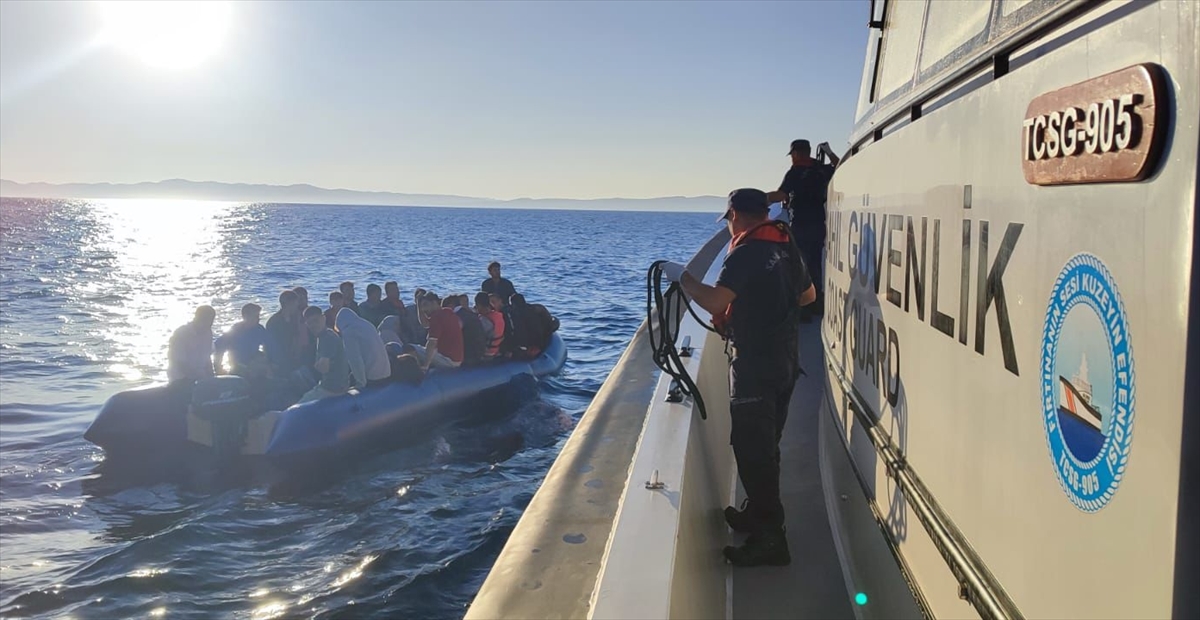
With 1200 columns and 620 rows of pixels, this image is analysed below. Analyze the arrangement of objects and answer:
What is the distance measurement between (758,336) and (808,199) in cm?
462

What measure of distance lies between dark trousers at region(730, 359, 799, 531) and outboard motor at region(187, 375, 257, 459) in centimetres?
782

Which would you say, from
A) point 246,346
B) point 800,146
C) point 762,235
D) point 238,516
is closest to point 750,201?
point 762,235

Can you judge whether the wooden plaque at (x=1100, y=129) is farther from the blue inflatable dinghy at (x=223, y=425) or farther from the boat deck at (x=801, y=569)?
the blue inflatable dinghy at (x=223, y=425)

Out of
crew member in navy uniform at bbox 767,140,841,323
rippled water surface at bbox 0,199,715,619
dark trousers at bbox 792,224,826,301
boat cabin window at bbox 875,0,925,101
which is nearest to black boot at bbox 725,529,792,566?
boat cabin window at bbox 875,0,925,101

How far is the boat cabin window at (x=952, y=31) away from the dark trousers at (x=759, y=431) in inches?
54.5

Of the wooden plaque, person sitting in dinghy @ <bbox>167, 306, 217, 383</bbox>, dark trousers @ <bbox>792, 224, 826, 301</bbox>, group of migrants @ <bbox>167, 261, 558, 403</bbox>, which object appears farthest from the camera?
group of migrants @ <bbox>167, 261, 558, 403</bbox>

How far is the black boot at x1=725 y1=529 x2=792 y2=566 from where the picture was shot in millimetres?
3709

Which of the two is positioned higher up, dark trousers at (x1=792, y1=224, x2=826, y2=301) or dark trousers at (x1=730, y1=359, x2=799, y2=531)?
dark trousers at (x1=792, y1=224, x2=826, y2=301)

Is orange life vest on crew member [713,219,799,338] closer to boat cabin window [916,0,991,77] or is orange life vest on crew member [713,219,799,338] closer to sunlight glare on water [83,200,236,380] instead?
boat cabin window [916,0,991,77]

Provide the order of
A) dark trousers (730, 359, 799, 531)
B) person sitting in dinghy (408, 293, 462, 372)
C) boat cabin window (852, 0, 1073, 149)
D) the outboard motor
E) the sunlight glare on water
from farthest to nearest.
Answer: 1. the sunlight glare on water
2. person sitting in dinghy (408, 293, 462, 372)
3. the outboard motor
4. dark trousers (730, 359, 799, 531)
5. boat cabin window (852, 0, 1073, 149)

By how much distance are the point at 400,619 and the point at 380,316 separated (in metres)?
6.92

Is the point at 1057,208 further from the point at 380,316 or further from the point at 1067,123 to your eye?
the point at 380,316

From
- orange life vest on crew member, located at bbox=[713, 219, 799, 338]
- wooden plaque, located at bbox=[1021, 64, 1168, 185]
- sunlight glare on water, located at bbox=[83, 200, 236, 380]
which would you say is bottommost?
sunlight glare on water, located at bbox=[83, 200, 236, 380]

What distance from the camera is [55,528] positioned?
27.6 feet
